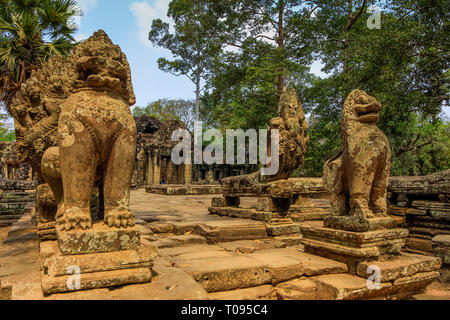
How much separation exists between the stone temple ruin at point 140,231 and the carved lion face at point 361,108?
0.5 inches

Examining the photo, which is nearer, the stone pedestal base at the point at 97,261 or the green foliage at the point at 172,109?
the stone pedestal base at the point at 97,261

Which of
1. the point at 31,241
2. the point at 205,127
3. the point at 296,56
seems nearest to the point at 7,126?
the point at 205,127

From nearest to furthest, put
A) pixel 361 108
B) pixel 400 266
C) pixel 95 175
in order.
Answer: pixel 95 175 < pixel 400 266 < pixel 361 108

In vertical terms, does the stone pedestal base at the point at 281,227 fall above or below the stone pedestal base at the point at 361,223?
below

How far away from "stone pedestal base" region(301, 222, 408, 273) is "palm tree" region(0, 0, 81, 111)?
13.0 meters

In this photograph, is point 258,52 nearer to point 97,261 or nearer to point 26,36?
point 26,36

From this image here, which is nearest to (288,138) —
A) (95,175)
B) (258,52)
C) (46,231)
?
(95,175)

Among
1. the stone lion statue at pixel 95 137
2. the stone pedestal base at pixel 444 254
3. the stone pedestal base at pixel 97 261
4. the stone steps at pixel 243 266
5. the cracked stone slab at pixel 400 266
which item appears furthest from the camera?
the stone pedestal base at pixel 444 254

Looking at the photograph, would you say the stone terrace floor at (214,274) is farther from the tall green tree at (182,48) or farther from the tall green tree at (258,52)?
the tall green tree at (182,48)

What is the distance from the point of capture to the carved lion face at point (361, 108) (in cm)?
326

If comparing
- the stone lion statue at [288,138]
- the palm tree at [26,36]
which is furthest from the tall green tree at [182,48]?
the stone lion statue at [288,138]

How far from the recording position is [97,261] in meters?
1.96

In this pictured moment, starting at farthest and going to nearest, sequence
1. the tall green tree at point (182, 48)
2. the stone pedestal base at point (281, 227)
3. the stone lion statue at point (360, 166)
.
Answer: the tall green tree at point (182, 48) < the stone pedestal base at point (281, 227) < the stone lion statue at point (360, 166)

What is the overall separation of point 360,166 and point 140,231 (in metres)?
2.46
